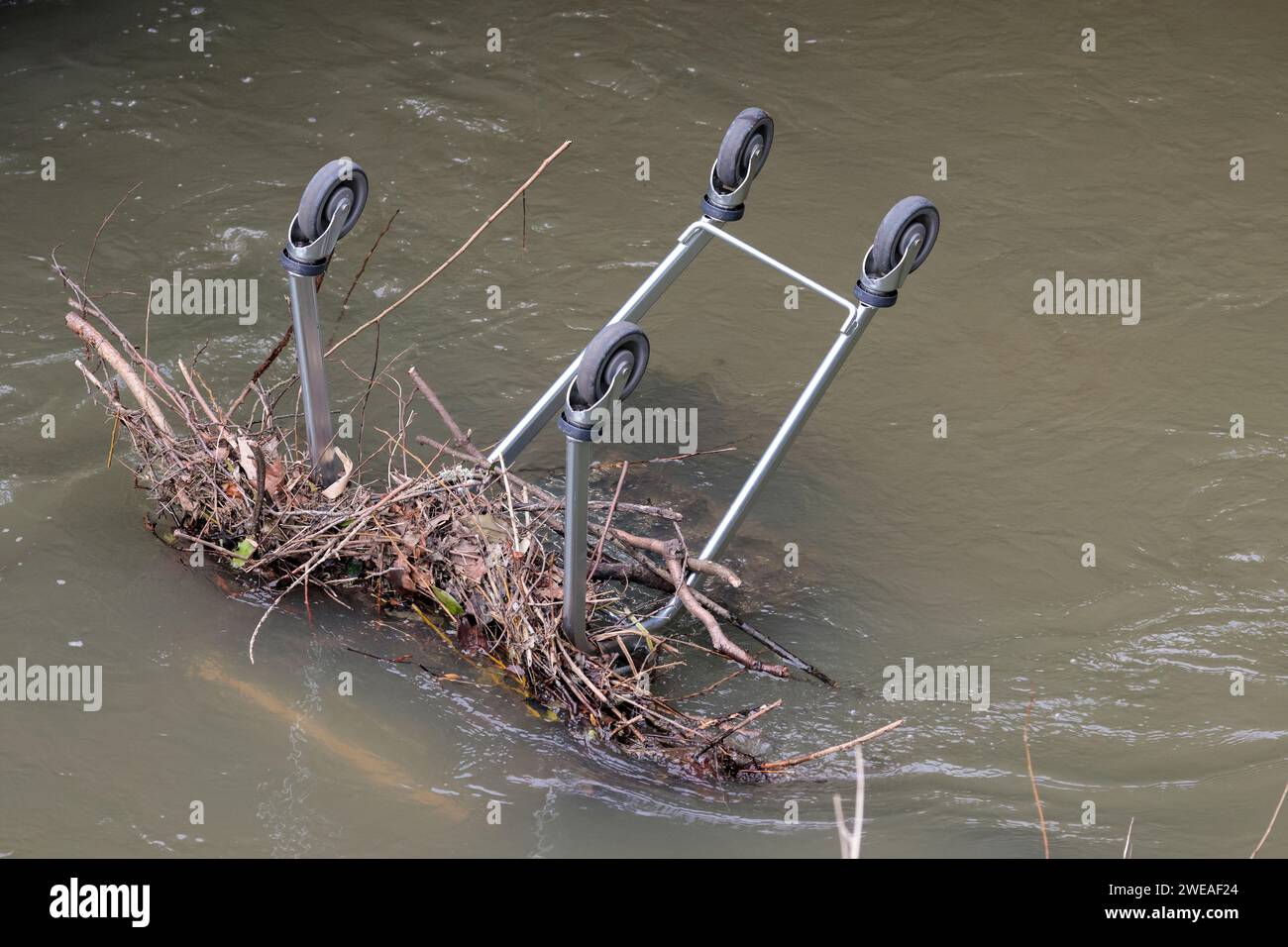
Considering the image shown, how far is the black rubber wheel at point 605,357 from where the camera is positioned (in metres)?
3.09

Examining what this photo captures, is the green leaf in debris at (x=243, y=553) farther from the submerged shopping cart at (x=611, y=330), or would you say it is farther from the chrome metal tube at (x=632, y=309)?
the chrome metal tube at (x=632, y=309)

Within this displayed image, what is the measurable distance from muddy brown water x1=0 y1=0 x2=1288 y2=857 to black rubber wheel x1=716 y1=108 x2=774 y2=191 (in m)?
1.23

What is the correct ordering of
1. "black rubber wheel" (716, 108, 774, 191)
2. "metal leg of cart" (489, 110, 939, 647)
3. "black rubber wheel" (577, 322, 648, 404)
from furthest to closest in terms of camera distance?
"black rubber wheel" (716, 108, 774, 191) < "metal leg of cart" (489, 110, 939, 647) < "black rubber wheel" (577, 322, 648, 404)

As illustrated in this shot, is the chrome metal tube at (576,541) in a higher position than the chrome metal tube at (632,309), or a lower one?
lower

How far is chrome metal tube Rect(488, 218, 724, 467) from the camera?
13.6ft

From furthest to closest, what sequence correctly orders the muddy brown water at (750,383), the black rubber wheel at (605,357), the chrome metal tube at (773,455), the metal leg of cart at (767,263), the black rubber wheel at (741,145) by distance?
the black rubber wheel at (741,145)
the chrome metal tube at (773,455)
the muddy brown water at (750,383)
the metal leg of cart at (767,263)
the black rubber wheel at (605,357)

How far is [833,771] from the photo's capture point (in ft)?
12.1

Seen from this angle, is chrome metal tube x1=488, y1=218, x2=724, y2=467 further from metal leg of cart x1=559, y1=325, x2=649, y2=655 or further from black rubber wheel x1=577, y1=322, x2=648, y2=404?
black rubber wheel x1=577, y1=322, x2=648, y2=404

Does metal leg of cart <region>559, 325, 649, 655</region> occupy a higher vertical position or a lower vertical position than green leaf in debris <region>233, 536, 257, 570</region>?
higher

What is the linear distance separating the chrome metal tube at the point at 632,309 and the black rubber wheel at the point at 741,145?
0.53ft

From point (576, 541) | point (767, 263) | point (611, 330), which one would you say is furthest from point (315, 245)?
point (767, 263)

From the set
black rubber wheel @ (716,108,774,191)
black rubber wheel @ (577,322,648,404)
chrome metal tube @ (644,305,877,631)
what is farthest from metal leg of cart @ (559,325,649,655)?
black rubber wheel @ (716,108,774,191)

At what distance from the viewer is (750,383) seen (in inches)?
216

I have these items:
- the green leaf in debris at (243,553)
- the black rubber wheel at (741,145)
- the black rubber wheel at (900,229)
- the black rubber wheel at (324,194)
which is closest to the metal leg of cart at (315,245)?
the black rubber wheel at (324,194)
